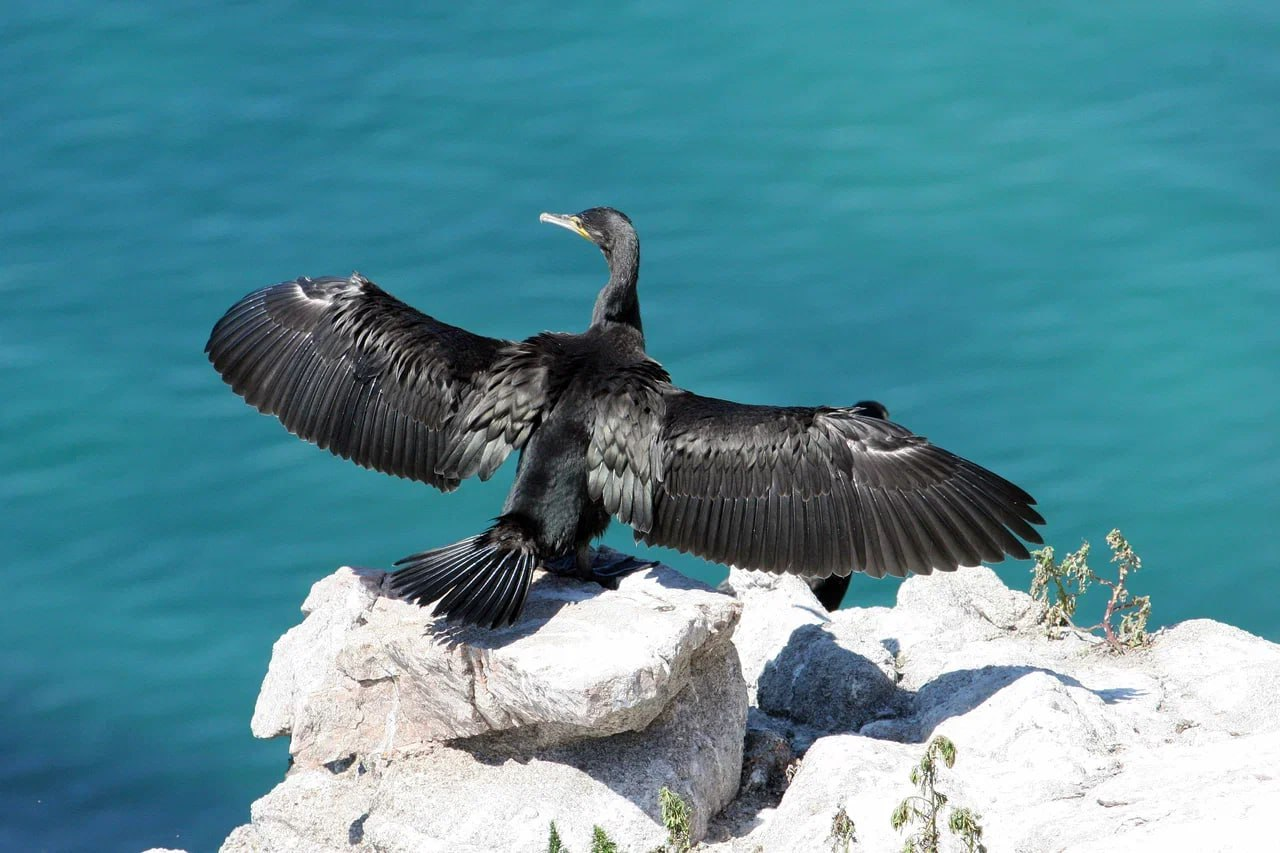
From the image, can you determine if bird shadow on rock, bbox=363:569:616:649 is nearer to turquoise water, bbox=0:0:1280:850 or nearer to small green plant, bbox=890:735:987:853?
small green plant, bbox=890:735:987:853

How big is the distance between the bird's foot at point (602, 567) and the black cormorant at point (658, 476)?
0.01 m

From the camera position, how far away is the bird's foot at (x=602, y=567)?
5.84 metres

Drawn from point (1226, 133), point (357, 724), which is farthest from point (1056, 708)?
point (1226, 133)

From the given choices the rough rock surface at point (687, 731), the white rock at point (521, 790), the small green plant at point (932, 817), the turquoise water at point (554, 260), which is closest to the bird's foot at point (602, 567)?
the rough rock surface at point (687, 731)

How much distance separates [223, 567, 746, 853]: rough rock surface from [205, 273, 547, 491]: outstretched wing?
0.64m

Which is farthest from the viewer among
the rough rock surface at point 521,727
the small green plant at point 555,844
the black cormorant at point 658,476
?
the black cormorant at point 658,476

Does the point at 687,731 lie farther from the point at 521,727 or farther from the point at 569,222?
the point at 569,222

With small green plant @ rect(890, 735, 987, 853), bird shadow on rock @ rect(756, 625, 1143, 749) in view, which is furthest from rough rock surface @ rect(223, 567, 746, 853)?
small green plant @ rect(890, 735, 987, 853)

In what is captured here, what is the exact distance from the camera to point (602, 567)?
19.7 feet

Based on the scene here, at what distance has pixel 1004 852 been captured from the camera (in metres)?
4.46

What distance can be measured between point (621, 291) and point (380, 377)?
0.97m

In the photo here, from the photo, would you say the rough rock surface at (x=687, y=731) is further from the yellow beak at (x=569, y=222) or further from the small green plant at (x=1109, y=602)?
the yellow beak at (x=569, y=222)

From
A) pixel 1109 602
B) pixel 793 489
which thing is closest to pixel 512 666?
pixel 793 489

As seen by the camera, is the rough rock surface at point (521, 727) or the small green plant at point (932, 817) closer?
the small green plant at point (932, 817)
